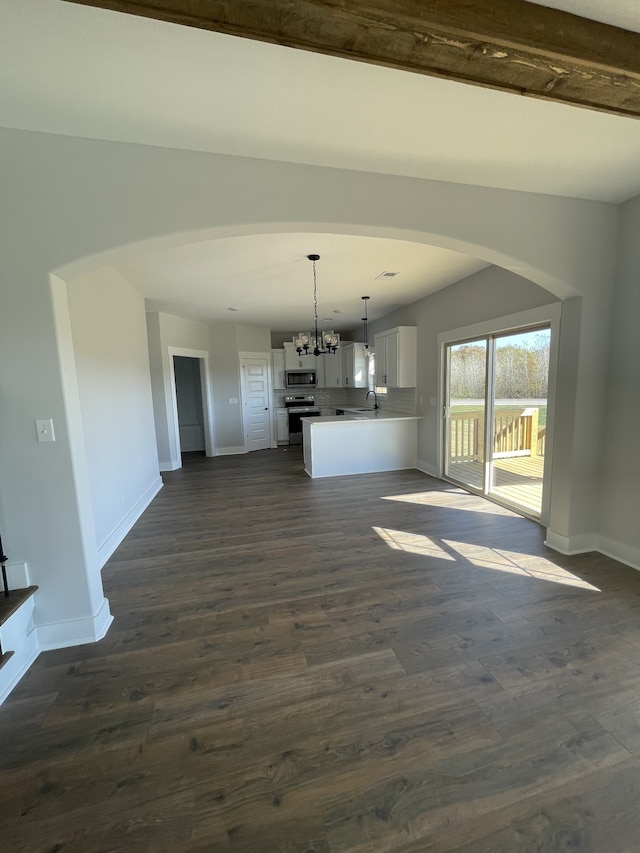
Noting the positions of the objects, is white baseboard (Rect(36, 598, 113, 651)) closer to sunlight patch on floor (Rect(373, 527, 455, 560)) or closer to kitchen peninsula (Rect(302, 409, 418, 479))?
sunlight patch on floor (Rect(373, 527, 455, 560))

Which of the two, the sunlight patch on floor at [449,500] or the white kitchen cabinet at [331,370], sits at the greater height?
A: the white kitchen cabinet at [331,370]

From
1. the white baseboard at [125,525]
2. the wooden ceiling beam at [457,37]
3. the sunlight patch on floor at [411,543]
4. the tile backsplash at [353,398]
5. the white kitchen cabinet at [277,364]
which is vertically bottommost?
the sunlight patch on floor at [411,543]

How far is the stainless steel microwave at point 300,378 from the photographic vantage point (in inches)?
316

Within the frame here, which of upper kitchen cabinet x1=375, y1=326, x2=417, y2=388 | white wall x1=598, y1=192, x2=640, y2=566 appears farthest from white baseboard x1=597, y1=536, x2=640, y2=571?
upper kitchen cabinet x1=375, y1=326, x2=417, y2=388


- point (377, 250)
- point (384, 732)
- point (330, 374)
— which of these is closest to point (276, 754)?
point (384, 732)

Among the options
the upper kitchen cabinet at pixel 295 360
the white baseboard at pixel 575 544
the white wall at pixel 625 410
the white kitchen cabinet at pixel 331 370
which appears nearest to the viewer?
the white wall at pixel 625 410

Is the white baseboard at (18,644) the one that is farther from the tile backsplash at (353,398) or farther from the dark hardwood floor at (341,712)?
the tile backsplash at (353,398)

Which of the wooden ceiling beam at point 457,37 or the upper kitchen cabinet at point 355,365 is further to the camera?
the upper kitchen cabinet at point 355,365

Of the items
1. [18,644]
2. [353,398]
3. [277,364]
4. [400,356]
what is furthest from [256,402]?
[18,644]

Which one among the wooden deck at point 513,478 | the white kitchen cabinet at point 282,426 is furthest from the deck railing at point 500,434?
the white kitchen cabinet at point 282,426

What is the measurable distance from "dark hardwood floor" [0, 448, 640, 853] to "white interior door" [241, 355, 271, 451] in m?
4.78

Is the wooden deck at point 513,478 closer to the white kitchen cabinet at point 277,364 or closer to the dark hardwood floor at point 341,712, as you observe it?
the dark hardwood floor at point 341,712

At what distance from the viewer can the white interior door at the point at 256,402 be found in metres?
7.42

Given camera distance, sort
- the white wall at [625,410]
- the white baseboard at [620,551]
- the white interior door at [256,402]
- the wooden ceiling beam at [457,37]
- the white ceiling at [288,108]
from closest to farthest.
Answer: the wooden ceiling beam at [457,37]
the white ceiling at [288,108]
the white wall at [625,410]
the white baseboard at [620,551]
the white interior door at [256,402]
